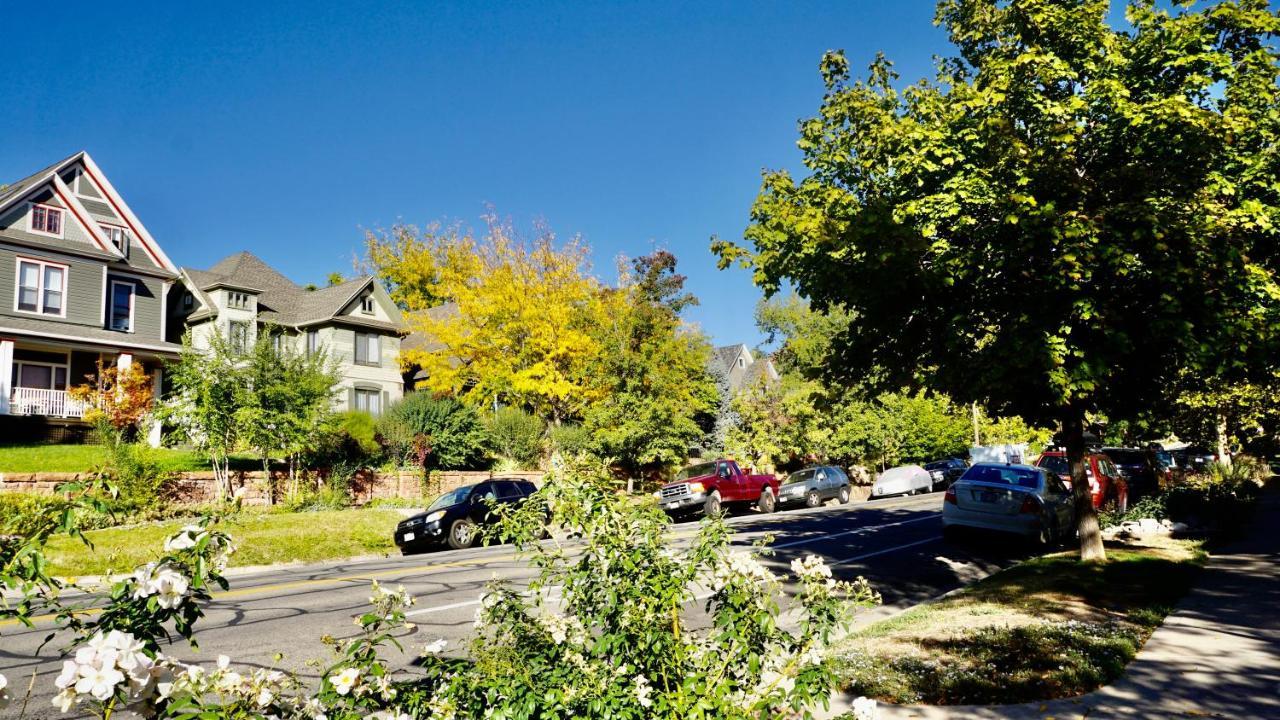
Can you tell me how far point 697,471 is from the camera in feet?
85.6

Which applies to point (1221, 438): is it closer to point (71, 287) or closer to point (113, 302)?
point (113, 302)

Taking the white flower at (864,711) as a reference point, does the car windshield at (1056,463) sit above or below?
above

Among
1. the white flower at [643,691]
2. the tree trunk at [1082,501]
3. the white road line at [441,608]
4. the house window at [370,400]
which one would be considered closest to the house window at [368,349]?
the house window at [370,400]

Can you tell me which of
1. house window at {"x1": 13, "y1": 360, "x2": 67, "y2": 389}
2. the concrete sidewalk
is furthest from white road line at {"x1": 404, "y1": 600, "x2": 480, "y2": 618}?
house window at {"x1": 13, "y1": 360, "x2": 67, "y2": 389}

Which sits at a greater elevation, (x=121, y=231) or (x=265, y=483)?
(x=121, y=231)

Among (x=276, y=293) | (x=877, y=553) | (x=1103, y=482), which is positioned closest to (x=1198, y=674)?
(x=877, y=553)

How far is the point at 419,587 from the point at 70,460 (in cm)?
1749

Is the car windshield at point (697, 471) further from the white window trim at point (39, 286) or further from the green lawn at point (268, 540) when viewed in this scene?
the white window trim at point (39, 286)

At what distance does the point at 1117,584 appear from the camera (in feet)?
31.5

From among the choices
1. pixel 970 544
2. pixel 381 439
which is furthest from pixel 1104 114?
pixel 381 439

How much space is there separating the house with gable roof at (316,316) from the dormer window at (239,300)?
0.04m

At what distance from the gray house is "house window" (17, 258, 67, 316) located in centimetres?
3

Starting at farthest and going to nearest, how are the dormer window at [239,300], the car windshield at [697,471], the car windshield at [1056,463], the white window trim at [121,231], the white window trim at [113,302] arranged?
the dormer window at [239,300] < the white window trim at [121,231] < the white window trim at [113,302] < the car windshield at [697,471] < the car windshield at [1056,463]

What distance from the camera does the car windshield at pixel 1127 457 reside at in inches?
1052
